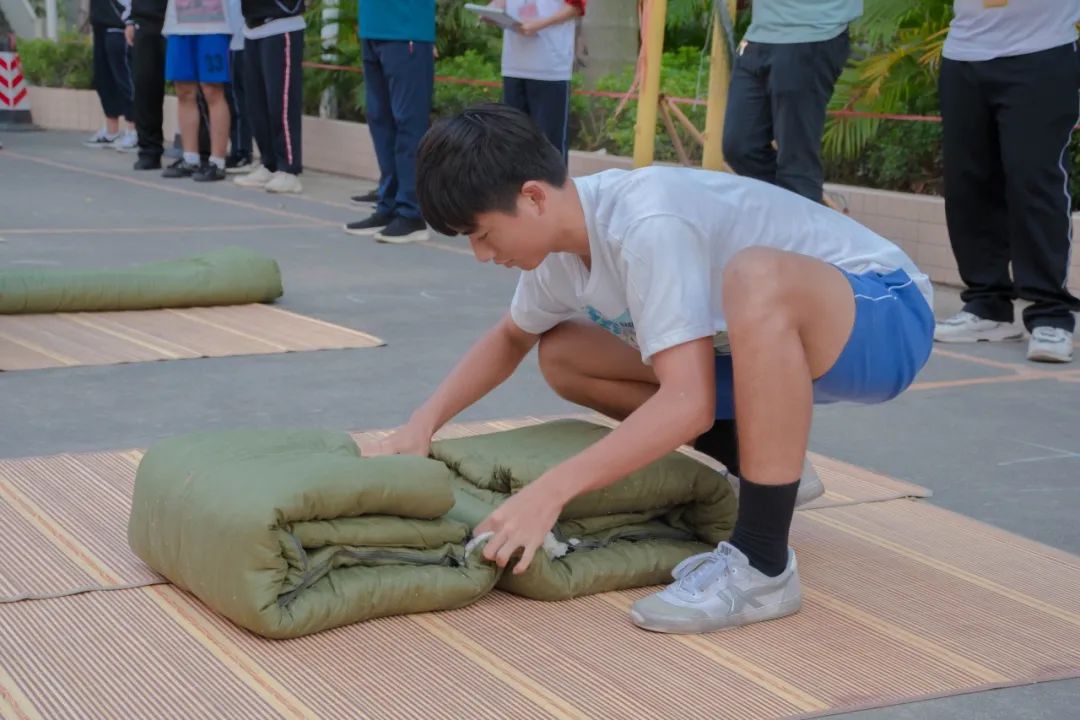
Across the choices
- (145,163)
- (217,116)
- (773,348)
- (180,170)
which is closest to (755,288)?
(773,348)

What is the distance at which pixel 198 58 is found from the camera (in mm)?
8781

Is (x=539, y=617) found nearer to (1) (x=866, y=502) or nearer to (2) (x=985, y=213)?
(1) (x=866, y=502)

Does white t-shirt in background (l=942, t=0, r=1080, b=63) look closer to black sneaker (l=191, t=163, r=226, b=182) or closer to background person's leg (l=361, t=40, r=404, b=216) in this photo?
background person's leg (l=361, t=40, r=404, b=216)

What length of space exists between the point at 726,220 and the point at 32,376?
2.26 meters

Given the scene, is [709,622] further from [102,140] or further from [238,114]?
[102,140]

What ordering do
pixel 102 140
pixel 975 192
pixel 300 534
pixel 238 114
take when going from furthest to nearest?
pixel 102 140, pixel 238 114, pixel 975 192, pixel 300 534

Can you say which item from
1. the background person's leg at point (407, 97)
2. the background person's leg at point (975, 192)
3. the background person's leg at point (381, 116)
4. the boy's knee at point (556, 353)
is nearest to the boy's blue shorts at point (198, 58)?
the background person's leg at point (381, 116)

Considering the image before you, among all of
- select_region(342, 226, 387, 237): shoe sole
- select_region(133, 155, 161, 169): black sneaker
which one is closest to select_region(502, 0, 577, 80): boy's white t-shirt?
select_region(342, 226, 387, 237): shoe sole

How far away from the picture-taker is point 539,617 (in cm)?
237

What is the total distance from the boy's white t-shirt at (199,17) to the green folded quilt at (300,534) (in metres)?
6.67

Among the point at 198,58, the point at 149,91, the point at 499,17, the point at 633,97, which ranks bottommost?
the point at 149,91

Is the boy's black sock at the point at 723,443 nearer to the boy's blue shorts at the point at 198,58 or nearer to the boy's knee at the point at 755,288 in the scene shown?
the boy's knee at the point at 755,288

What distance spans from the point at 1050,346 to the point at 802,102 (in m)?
1.23

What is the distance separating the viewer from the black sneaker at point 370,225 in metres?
7.24
